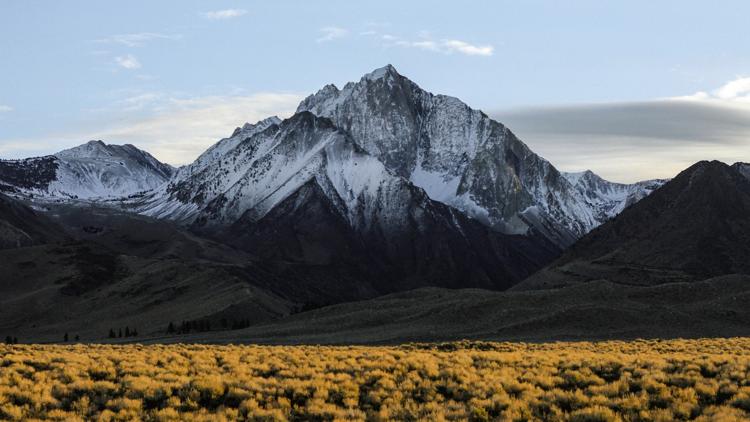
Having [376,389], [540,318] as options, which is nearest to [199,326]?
[540,318]

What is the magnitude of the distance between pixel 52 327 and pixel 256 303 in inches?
1984

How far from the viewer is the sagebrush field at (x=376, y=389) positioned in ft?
77.0

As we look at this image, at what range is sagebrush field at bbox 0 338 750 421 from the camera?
2347cm

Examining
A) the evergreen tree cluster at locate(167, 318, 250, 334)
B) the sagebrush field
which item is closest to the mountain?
the evergreen tree cluster at locate(167, 318, 250, 334)

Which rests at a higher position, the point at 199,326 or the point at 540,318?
the point at 540,318

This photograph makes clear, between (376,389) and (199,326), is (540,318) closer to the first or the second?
(199,326)

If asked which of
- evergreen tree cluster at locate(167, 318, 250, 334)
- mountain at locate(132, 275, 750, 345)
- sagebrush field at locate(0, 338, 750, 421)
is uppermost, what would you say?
sagebrush field at locate(0, 338, 750, 421)

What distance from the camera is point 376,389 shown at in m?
27.7

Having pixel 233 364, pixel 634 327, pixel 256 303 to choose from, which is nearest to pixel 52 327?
pixel 256 303

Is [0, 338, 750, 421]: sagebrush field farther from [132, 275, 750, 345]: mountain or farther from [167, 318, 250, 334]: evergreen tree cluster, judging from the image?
[167, 318, 250, 334]: evergreen tree cluster

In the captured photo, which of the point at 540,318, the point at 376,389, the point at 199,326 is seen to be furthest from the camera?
the point at 199,326

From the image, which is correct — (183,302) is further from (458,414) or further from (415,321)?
(458,414)

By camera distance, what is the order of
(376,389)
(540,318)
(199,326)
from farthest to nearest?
(199,326) → (540,318) → (376,389)

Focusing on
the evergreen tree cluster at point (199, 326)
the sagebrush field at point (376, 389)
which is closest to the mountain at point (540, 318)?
the evergreen tree cluster at point (199, 326)
